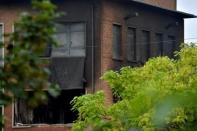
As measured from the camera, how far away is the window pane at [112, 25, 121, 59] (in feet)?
110

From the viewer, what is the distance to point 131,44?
113 ft

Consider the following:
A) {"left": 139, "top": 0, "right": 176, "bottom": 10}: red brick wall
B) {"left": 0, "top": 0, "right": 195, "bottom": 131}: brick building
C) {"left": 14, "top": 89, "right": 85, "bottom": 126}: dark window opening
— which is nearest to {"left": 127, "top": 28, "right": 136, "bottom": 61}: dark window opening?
{"left": 0, "top": 0, "right": 195, "bottom": 131}: brick building

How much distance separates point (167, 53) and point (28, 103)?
34.0 m

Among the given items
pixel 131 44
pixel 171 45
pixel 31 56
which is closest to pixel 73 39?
pixel 131 44

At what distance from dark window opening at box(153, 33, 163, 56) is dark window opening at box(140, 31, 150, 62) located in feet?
1.38

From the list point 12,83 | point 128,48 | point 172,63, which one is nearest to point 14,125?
point 128,48

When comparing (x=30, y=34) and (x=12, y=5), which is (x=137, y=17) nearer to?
(x=12, y=5)

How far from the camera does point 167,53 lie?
36.6m

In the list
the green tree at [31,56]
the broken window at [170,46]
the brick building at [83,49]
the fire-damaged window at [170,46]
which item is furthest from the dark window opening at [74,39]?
the green tree at [31,56]

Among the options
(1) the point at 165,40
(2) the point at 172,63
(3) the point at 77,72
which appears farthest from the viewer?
(1) the point at 165,40

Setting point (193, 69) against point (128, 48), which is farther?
point (128, 48)

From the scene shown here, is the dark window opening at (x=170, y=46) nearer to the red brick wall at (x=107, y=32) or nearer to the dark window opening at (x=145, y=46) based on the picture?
the dark window opening at (x=145, y=46)

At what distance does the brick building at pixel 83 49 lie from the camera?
31938 millimetres

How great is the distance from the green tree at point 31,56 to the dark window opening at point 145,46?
31966 millimetres
